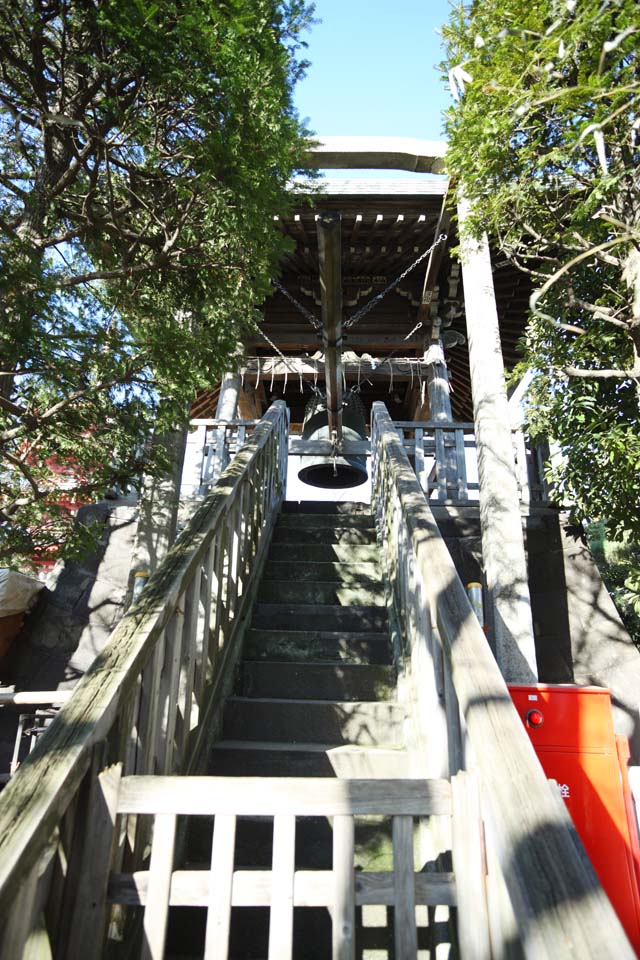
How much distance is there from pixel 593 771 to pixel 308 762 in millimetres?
1616

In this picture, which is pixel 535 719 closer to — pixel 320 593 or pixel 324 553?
pixel 320 593

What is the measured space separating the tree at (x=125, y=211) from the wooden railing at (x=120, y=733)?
0.80 m

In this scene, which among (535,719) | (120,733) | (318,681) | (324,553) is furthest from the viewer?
(324,553)

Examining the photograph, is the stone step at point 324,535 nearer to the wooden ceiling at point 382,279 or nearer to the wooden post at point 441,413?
the wooden post at point 441,413

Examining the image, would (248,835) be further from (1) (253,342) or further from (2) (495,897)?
(1) (253,342)

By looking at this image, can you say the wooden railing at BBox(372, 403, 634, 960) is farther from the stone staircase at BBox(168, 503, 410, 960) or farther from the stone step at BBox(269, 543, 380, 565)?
the stone step at BBox(269, 543, 380, 565)

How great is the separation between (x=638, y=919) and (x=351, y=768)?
1.65 m

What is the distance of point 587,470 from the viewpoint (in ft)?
13.5

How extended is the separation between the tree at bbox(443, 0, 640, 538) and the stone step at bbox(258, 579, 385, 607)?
174 centimetres

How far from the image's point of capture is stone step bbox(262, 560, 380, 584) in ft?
13.5

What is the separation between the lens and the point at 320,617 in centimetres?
354

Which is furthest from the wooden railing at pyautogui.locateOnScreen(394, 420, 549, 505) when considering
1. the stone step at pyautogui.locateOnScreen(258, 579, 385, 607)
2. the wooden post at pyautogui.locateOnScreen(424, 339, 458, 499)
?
the stone step at pyautogui.locateOnScreen(258, 579, 385, 607)

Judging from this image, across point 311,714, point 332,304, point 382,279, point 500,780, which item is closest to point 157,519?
point 332,304

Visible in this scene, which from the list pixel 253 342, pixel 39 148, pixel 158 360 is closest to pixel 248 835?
pixel 158 360
